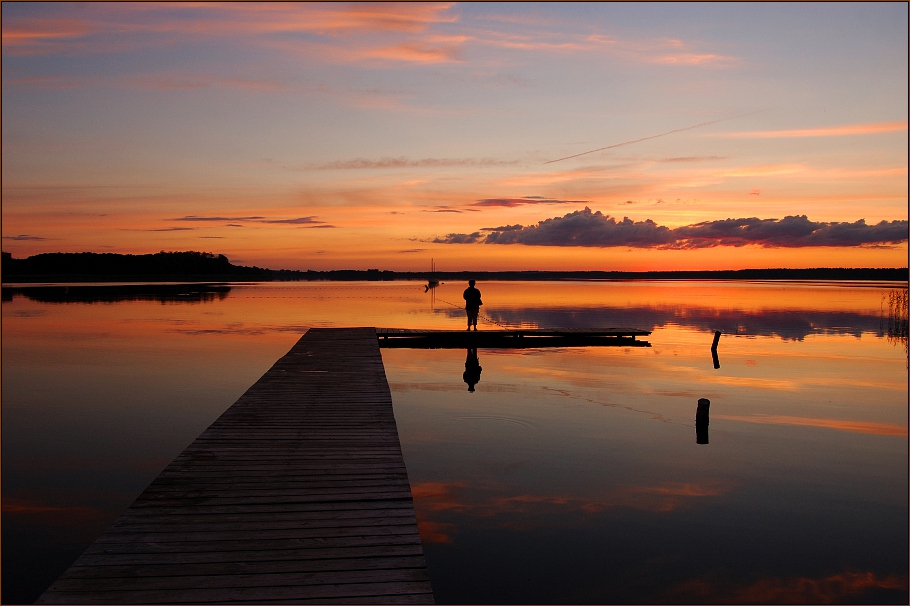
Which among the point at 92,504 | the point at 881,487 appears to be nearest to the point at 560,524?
the point at 881,487

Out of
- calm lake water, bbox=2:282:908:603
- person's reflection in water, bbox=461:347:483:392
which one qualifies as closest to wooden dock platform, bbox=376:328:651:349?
calm lake water, bbox=2:282:908:603

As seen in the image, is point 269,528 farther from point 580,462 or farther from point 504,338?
point 504,338

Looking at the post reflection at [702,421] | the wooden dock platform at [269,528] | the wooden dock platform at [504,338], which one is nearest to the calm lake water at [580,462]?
the post reflection at [702,421]

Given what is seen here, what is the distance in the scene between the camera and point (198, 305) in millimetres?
46344

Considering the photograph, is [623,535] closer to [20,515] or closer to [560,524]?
[560,524]

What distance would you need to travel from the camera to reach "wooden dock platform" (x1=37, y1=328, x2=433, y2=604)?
458cm

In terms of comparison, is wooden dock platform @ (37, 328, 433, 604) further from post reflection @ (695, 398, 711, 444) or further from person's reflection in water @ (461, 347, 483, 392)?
person's reflection in water @ (461, 347, 483, 392)

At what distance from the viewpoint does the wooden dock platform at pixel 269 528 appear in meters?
4.58

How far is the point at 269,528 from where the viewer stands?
5555 millimetres

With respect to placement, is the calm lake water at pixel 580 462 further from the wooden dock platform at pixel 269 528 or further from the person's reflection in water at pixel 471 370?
the wooden dock platform at pixel 269 528

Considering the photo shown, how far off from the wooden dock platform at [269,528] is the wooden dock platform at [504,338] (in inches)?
586

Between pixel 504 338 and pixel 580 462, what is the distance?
15049mm

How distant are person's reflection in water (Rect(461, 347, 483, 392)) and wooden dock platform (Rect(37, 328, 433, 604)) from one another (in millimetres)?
7920

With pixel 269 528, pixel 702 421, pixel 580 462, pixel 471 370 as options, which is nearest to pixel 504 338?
pixel 471 370
